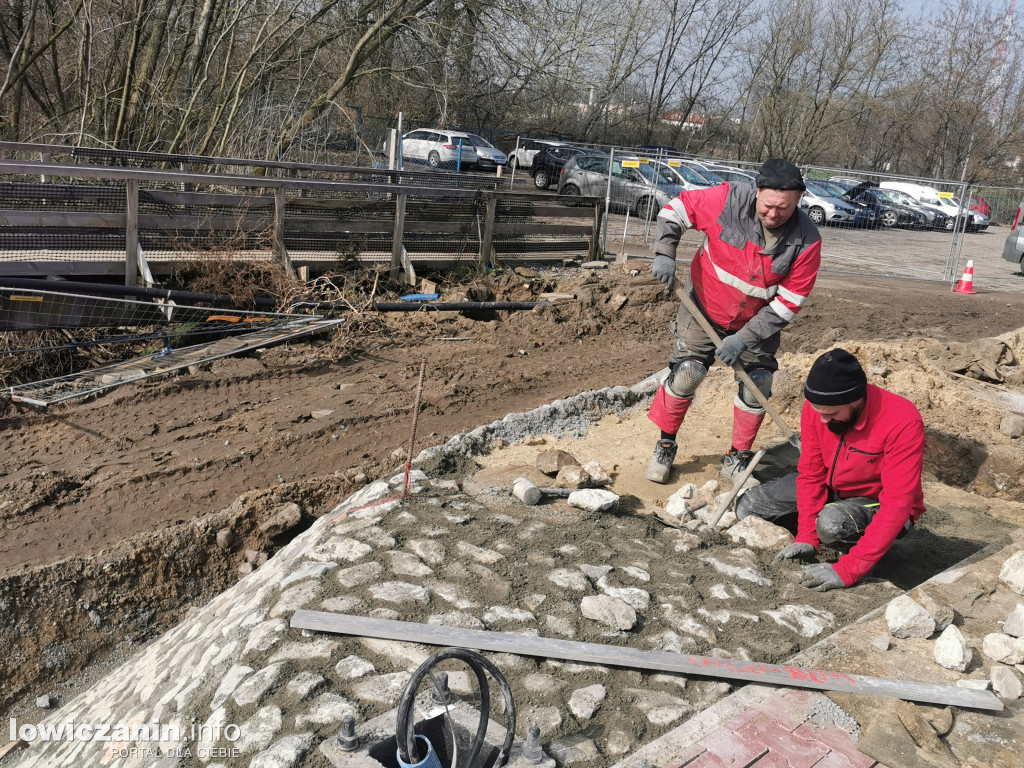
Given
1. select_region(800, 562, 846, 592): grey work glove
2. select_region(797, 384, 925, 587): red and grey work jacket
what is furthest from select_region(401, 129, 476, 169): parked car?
select_region(800, 562, 846, 592): grey work glove

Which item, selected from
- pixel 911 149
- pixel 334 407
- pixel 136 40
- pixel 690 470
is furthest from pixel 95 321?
pixel 911 149

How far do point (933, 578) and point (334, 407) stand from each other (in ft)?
15.0

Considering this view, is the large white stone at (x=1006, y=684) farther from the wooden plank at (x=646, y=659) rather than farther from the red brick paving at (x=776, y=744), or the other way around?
the red brick paving at (x=776, y=744)

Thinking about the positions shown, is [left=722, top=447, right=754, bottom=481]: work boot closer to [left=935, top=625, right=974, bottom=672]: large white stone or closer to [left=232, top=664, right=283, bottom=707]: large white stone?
[left=935, top=625, right=974, bottom=672]: large white stone

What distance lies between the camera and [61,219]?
802 cm

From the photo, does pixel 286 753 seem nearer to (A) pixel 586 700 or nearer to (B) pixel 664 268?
(A) pixel 586 700

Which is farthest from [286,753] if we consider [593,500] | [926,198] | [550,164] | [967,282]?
[926,198]

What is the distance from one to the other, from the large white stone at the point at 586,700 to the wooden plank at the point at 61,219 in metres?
7.12

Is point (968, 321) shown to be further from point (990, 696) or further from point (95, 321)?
point (95, 321)

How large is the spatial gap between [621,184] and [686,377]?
13.1 metres

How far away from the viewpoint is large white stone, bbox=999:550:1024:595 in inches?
162

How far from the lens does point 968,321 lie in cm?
1101

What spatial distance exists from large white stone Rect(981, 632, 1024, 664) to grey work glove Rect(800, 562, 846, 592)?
71 cm

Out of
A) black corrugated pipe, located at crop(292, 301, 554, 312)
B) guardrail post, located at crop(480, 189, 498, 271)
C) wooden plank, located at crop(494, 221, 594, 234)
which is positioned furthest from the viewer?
wooden plank, located at crop(494, 221, 594, 234)
